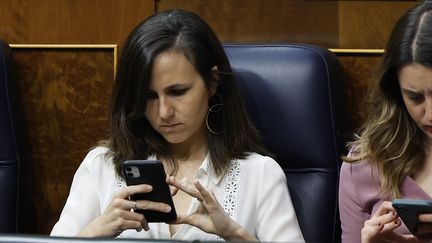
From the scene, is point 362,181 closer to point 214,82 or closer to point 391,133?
point 391,133

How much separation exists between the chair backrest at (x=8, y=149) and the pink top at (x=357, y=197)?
0.68 m

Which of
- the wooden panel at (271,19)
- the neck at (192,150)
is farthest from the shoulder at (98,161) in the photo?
→ the wooden panel at (271,19)

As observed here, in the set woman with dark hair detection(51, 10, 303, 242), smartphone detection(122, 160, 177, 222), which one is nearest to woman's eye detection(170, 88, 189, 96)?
woman with dark hair detection(51, 10, 303, 242)

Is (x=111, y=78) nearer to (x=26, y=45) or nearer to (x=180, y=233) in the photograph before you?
(x=26, y=45)

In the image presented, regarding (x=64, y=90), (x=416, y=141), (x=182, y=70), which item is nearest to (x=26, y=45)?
(x=64, y=90)

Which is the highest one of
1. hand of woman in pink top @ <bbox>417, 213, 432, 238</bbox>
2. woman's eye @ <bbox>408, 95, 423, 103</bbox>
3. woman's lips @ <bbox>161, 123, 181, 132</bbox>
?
woman's eye @ <bbox>408, 95, 423, 103</bbox>

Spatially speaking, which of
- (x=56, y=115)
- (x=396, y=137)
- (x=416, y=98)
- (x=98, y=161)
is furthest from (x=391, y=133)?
(x=56, y=115)

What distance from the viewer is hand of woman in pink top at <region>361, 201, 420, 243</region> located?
145 cm

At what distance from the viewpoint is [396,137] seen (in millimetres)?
1651

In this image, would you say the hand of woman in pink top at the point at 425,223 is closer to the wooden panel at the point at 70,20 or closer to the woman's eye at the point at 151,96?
the woman's eye at the point at 151,96

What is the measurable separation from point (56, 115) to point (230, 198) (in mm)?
484

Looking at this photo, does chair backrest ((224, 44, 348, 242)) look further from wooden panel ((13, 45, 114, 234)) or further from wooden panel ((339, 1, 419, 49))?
wooden panel ((13, 45, 114, 234))

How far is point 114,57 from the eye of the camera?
1977mm

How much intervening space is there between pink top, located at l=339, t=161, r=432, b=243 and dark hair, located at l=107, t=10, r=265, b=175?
7.4 inches
